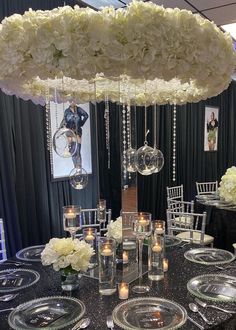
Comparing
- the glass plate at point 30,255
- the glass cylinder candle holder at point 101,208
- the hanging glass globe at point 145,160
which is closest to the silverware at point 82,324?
the glass plate at point 30,255

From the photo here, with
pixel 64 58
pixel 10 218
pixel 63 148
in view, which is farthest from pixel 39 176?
pixel 64 58

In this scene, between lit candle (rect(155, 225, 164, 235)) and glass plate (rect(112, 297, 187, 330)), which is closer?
glass plate (rect(112, 297, 187, 330))

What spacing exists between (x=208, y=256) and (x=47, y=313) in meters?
1.11

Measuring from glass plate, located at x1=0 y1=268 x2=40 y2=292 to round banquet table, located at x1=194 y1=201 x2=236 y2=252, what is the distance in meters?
2.47

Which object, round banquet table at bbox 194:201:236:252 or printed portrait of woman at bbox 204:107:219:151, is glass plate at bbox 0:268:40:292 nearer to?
round banquet table at bbox 194:201:236:252

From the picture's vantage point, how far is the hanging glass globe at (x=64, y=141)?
1989 millimetres

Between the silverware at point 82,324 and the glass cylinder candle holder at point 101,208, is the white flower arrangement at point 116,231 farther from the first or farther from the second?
the silverware at point 82,324

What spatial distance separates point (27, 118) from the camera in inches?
134

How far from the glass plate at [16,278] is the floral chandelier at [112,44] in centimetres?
106

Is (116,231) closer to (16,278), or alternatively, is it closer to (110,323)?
(16,278)

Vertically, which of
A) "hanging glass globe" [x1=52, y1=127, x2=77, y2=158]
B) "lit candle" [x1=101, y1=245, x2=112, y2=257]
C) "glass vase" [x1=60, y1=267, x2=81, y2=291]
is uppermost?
"hanging glass globe" [x1=52, y1=127, x2=77, y2=158]

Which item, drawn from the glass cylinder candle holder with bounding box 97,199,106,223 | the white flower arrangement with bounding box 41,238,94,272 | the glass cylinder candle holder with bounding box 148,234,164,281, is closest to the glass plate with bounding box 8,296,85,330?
the white flower arrangement with bounding box 41,238,94,272

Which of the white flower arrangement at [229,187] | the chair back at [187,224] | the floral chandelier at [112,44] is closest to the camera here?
the floral chandelier at [112,44]

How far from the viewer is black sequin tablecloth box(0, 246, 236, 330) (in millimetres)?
1407
